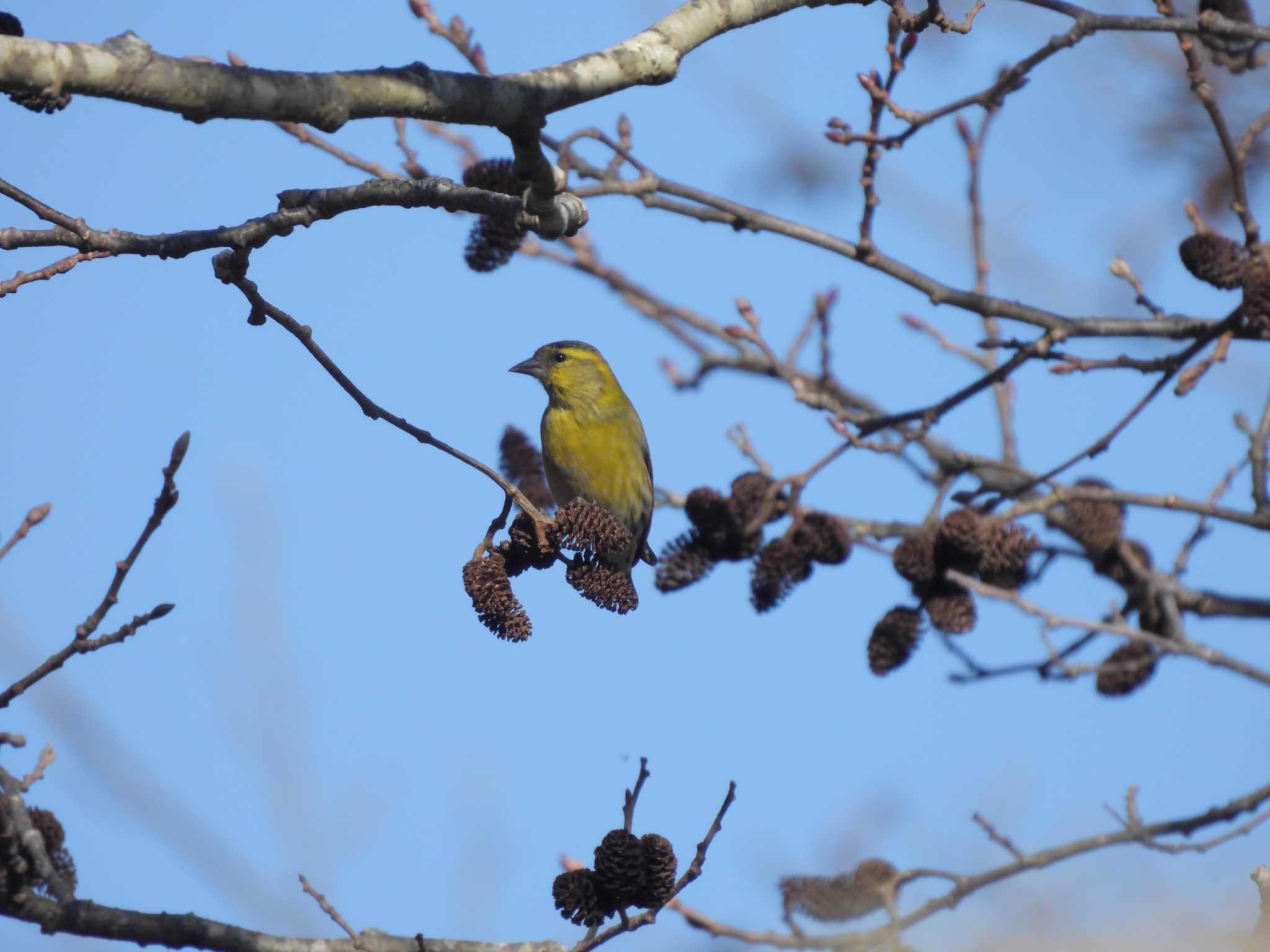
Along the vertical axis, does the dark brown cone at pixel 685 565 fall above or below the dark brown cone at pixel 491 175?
below

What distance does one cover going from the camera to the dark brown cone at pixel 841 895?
4418mm

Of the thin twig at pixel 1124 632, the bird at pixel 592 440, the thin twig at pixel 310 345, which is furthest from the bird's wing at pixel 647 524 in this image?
the thin twig at pixel 310 345

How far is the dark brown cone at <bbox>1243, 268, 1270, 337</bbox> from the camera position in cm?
397

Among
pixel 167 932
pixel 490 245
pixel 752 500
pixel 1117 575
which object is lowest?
pixel 167 932

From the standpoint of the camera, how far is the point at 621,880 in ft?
9.43

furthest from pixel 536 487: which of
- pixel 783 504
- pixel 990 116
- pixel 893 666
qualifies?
pixel 990 116

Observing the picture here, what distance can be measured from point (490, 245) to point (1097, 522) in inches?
95.7

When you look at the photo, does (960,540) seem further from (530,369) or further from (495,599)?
(530,369)

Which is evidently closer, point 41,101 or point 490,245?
point 41,101

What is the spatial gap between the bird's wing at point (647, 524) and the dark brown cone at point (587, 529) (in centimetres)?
328

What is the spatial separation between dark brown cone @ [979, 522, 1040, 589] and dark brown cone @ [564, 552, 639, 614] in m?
1.67

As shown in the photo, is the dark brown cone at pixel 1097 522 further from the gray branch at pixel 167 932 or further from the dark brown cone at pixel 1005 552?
the gray branch at pixel 167 932

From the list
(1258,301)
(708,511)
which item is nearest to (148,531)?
(708,511)

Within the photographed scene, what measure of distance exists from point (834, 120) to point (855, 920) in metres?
2.66
